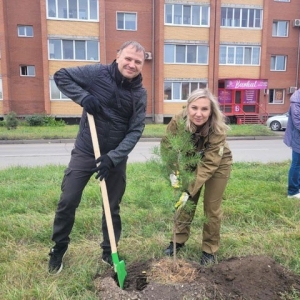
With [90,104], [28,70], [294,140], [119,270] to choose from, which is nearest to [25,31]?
[28,70]

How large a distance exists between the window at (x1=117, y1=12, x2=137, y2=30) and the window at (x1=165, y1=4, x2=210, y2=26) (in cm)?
226

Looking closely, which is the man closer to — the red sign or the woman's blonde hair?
the woman's blonde hair

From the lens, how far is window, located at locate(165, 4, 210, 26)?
74.6 ft

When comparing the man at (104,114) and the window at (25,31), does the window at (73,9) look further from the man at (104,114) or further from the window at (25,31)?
the man at (104,114)

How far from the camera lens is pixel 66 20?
21.3 meters

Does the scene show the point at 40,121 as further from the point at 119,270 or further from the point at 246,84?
the point at 119,270

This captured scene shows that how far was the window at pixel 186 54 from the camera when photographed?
23000mm

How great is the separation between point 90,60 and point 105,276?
20.8 metres

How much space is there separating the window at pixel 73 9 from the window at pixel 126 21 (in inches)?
69.5

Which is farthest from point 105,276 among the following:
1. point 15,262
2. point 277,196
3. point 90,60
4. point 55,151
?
point 90,60

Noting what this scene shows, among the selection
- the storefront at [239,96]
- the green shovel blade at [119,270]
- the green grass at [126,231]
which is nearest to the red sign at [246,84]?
the storefront at [239,96]

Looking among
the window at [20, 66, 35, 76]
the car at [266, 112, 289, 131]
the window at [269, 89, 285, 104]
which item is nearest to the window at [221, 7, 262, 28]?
the window at [269, 89, 285, 104]

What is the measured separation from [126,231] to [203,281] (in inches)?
51.2

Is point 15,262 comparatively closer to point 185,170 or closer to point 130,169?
point 185,170
